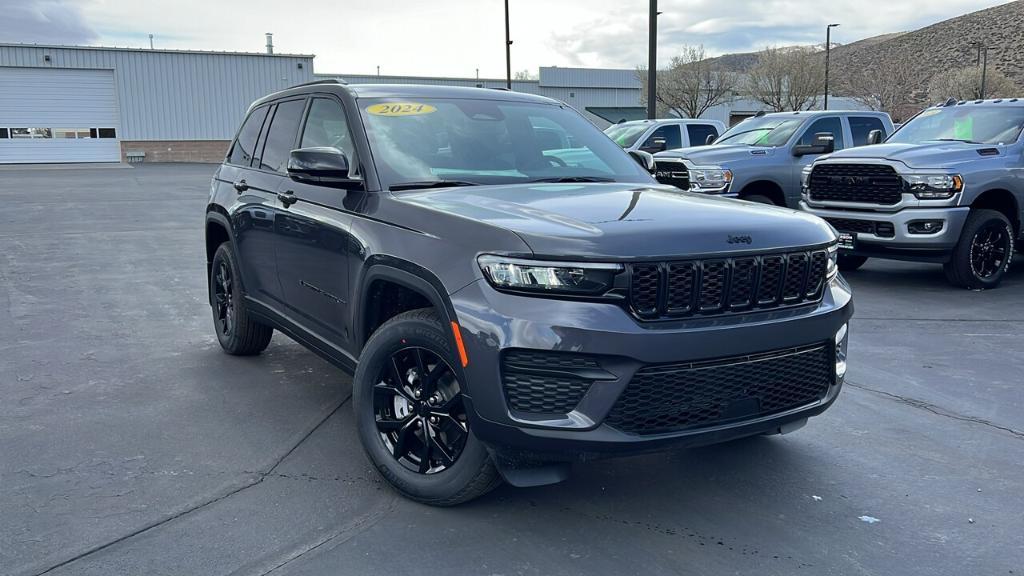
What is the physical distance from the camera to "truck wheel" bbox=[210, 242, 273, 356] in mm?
5895

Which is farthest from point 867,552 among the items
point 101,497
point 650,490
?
point 101,497

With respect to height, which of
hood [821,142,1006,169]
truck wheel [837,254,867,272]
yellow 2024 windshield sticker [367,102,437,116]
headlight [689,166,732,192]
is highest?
yellow 2024 windshield sticker [367,102,437,116]

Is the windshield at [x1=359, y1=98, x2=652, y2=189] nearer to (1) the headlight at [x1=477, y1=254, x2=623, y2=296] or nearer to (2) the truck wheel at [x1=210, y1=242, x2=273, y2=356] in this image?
(1) the headlight at [x1=477, y1=254, x2=623, y2=296]

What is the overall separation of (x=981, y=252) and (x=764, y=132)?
4751mm

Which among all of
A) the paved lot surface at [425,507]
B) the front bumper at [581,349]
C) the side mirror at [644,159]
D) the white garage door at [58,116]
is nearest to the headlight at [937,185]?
the paved lot surface at [425,507]

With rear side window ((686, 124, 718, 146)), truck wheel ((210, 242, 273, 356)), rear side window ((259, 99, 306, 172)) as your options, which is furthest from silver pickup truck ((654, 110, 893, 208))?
rear side window ((259, 99, 306, 172))

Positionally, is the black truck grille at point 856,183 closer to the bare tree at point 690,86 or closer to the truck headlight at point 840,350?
the truck headlight at point 840,350

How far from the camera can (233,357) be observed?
6270 mm

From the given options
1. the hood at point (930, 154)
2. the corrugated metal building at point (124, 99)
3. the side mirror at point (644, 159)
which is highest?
the corrugated metal building at point (124, 99)

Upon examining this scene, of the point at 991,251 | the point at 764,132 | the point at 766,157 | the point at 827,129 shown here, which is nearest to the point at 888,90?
the point at 827,129

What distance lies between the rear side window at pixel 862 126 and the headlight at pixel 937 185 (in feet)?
16.6

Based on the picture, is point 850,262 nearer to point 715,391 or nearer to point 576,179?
point 576,179

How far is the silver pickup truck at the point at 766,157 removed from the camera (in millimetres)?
11773

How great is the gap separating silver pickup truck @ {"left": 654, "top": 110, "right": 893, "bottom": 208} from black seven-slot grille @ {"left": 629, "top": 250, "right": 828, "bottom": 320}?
26.3 feet
